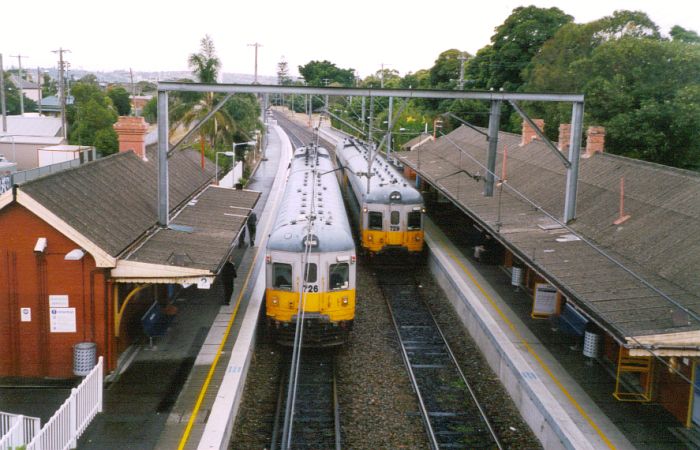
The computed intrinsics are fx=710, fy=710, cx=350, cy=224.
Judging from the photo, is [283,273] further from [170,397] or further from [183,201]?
[183,201]

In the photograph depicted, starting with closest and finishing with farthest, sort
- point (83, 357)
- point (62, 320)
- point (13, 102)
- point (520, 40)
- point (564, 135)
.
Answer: point (83, 357) < point (62, 320) < point (564, 135) < point (520, 40) < point (13, 102)

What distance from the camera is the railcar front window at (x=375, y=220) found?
23234 millimetres

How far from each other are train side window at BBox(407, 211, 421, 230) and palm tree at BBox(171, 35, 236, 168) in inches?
813

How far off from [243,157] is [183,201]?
32.3 meters

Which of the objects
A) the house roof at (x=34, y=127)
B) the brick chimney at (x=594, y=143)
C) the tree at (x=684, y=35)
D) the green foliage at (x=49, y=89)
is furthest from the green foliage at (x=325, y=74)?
the brick chimney at (x=594, y=143)

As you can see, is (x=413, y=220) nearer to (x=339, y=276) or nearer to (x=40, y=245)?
(x=339, y=276)

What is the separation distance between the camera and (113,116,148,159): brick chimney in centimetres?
2112

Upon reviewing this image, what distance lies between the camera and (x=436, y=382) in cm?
1499

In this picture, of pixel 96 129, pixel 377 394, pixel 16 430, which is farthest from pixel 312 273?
pixel 96 129

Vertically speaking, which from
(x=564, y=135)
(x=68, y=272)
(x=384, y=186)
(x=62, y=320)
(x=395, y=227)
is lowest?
(x=62, y=320)

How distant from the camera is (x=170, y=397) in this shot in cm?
1281

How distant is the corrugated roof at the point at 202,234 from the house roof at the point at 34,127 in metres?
35.9

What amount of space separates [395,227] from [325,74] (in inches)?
3598

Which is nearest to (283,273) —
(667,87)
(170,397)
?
(170,397)
